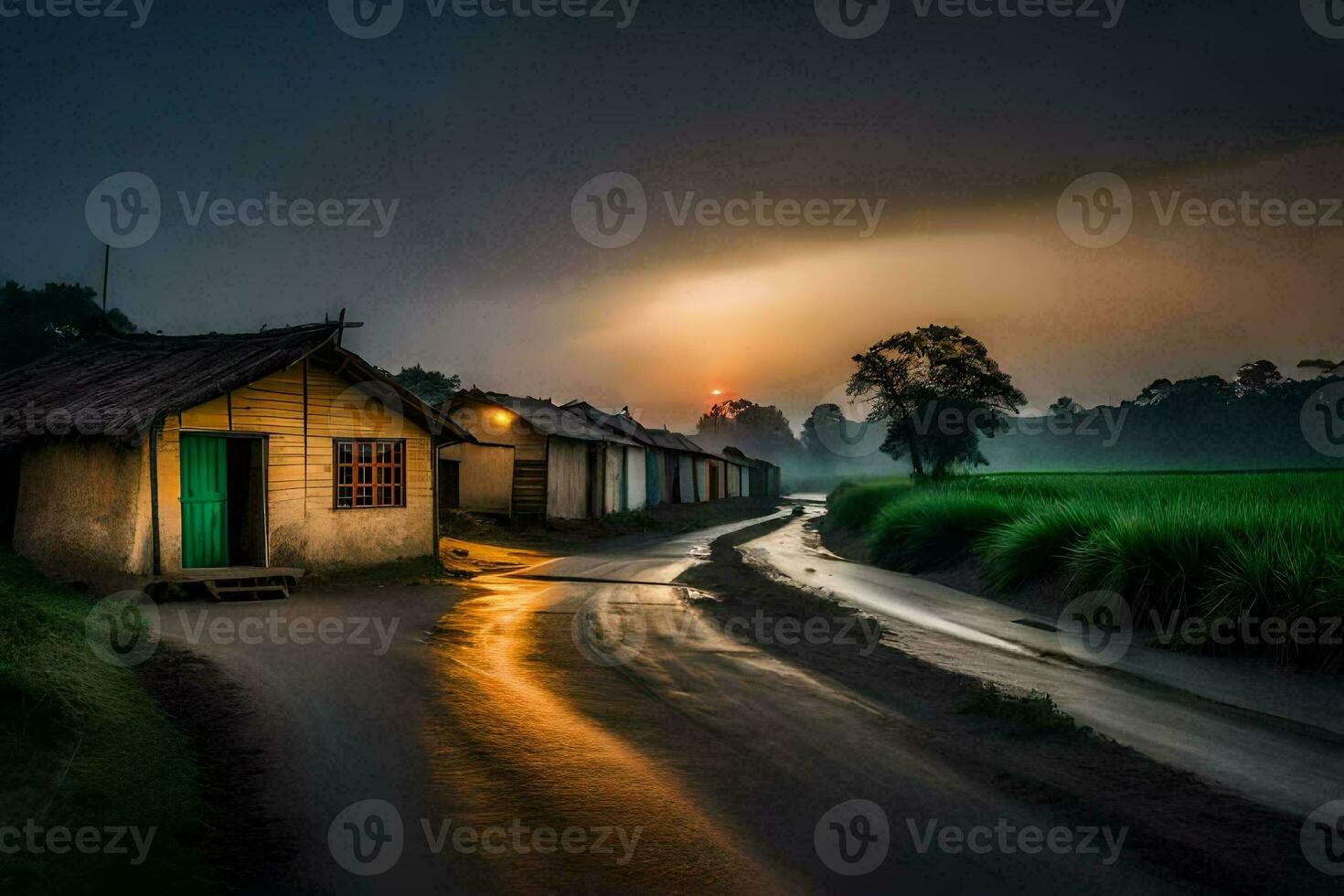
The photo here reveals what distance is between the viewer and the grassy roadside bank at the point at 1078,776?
3.95 meters

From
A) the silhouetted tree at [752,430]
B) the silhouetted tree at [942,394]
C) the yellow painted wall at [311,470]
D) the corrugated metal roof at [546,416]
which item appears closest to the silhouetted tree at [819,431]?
the silhouetted tree at [752,430]

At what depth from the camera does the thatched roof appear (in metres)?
12.0

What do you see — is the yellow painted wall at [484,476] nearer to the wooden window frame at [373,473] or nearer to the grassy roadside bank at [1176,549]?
the wooden window frame at [373,473]

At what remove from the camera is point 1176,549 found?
32.3 ft

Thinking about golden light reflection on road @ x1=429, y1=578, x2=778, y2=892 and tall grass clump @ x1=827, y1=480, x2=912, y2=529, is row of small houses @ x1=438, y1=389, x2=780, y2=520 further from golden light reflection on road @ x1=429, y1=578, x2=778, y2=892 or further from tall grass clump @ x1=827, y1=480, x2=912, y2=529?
golden light reflection on road @ x1=429, y1=578, x2=778, y2=892

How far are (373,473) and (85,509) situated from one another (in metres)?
4.80

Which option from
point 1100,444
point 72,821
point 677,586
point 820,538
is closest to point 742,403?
point 1100,444

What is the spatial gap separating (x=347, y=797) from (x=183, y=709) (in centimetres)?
241

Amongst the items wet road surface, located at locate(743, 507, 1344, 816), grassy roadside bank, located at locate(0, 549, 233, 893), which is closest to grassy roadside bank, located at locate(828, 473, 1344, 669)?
wet road surface, located at locate(743, 507, 1344, 816)

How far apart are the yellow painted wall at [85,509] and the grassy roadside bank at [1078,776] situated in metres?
10.4

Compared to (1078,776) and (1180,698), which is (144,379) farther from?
(1180,698)

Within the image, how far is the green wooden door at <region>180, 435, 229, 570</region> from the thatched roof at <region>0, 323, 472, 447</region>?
4.03 feet

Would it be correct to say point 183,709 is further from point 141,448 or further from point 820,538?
point 820,538

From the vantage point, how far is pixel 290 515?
14.2 m
